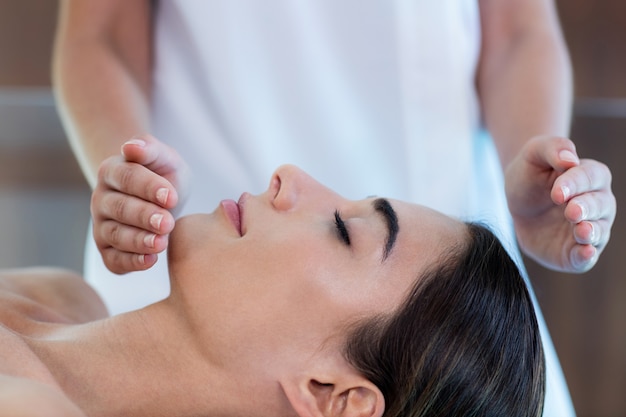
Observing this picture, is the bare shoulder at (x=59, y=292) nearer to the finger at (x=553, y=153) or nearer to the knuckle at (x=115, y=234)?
the knuckle at (x=115, y=234)

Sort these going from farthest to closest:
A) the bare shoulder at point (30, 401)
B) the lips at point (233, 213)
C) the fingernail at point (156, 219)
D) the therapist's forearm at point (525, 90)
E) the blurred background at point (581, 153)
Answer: the blurred background at point (581, 153)
the therapist's forearm at point (525, 90)
the lips at point (233, 213)
the fingernail at point (156, 219)
the bare shoulder at point (30, 401)

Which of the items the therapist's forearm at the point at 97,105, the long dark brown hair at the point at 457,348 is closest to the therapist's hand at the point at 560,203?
the long dark brown hair at the point at 457,348

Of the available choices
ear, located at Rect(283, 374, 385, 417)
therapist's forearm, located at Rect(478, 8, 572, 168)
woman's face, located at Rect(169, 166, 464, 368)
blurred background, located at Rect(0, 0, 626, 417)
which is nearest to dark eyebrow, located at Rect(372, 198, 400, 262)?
woman's face, located at Rect(169, 166, 464, 368)

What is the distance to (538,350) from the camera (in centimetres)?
120

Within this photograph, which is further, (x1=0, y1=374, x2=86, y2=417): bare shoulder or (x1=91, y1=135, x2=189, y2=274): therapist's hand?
(x1=91, y1=135, x2=189, y2=274): therapist's hand

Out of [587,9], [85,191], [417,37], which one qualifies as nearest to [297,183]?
[417,37]

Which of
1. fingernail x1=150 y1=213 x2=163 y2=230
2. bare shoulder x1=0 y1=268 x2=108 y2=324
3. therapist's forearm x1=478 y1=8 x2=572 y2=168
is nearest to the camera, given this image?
fingernail x1=150 y1=213 x2=163 y2=230

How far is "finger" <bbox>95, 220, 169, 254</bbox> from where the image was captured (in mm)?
1118

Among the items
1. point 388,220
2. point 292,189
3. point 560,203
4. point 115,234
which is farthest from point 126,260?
point 560,203

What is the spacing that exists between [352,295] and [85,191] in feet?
7.00

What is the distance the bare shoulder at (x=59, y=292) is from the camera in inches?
55.8

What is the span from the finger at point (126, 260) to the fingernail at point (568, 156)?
0.58 m

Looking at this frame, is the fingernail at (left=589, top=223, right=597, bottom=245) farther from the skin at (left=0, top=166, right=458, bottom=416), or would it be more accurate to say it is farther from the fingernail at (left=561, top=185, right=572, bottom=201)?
the skin at (left=0, top=166, right=458, bottom=416)

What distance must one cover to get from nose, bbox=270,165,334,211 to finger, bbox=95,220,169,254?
0.18m
